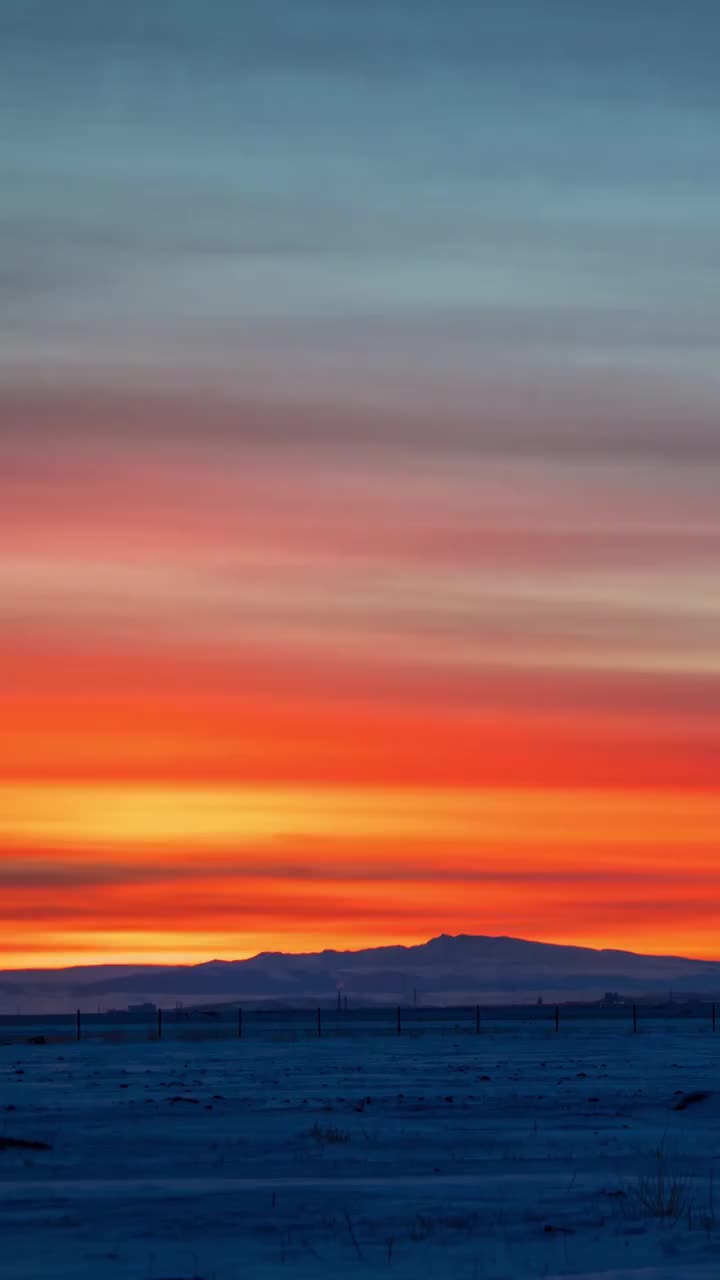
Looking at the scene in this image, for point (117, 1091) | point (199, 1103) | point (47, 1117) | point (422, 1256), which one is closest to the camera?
point (422, 1256)

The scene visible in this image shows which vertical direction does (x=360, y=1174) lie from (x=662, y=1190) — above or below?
above

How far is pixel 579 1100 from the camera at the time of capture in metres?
39.2

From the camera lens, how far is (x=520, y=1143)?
1193 inches

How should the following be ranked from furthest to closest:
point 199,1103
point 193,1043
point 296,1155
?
point 193,1043
point 199,1103
point 296,1155

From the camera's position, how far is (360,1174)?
26.2 m

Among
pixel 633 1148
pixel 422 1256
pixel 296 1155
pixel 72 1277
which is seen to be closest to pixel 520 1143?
pixel 633 1148

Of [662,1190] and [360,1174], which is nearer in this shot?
[662,1190]

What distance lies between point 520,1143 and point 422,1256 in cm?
1169

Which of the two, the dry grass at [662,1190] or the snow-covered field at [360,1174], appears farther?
the dry grass at [662,1190]

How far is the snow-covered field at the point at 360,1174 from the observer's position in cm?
1884

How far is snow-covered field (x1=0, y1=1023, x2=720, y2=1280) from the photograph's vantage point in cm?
1884

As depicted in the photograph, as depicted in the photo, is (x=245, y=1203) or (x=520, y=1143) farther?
(x=520, y=1143)

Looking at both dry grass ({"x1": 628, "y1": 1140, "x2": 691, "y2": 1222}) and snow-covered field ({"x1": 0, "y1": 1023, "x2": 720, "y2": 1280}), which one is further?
dry grass ({"x1": 628, "y1": 1140, "x2": 691, "y2": 1222})

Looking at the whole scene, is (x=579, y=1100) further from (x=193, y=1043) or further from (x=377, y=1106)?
(x=193, y=1043)
